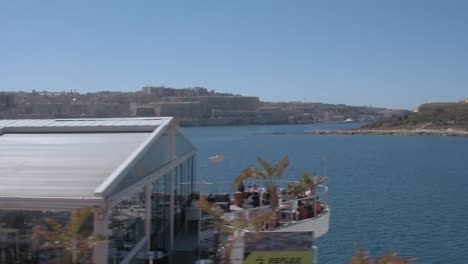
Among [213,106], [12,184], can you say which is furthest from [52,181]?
[213,106]

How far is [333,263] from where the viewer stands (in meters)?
17.6

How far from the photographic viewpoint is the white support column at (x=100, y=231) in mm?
6219

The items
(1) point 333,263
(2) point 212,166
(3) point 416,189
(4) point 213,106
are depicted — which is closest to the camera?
(1) point 333,263

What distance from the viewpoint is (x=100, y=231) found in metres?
6.27

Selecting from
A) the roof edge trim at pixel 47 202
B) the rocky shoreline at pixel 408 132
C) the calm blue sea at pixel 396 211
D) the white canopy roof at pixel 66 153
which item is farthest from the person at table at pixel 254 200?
the rocky shoreline at pixel 408 132

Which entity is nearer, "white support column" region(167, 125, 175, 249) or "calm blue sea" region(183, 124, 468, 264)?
"white support column" region(167, 125, 175, 249)

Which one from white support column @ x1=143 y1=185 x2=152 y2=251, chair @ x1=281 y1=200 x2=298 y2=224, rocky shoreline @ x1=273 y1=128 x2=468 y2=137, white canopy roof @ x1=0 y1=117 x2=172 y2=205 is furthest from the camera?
rocky shoreline @ x1=273 y1=128 x2=468 y2=137

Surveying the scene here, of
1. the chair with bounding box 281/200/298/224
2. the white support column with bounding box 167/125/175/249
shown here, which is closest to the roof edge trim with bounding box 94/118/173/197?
the white support column with bounding box 167/125/175/249

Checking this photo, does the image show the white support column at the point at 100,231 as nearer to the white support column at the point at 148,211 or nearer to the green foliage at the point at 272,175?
the white support column at the point at 148,211

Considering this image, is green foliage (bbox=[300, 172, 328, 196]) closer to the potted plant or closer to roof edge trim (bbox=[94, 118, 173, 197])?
the potted plant

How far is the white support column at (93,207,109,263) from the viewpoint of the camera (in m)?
6.22

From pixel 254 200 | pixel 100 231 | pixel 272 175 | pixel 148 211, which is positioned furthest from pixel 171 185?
pixel 100 231

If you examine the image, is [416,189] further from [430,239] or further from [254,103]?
[254,103]

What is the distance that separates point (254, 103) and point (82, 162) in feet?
606
